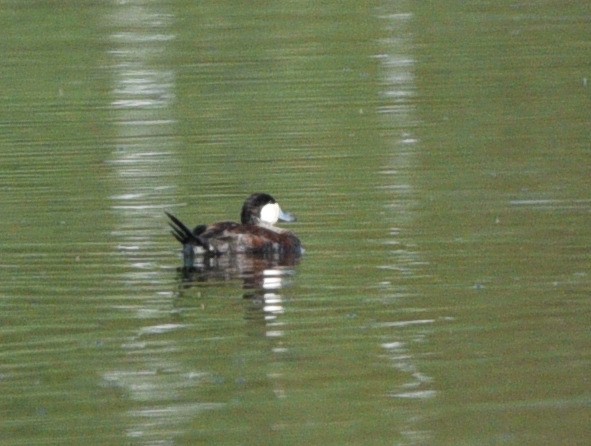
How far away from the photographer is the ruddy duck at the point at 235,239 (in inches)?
475

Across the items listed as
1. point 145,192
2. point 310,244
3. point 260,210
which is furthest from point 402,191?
point 145,192

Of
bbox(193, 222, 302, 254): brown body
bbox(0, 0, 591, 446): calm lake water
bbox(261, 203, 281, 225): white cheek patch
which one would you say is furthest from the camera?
bbox(261, 203, 281, 225): white cheek patch

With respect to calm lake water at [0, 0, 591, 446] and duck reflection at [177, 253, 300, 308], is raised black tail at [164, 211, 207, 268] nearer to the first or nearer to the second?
duck reflection at [177, 253, 300, 308]

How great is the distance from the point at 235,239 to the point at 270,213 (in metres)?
0.49

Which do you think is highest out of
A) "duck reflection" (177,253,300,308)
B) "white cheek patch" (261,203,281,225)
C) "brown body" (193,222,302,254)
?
"white cheek patch" (261,203,281,225)

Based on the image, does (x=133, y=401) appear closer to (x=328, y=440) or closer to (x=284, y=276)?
(x=328, y=440)

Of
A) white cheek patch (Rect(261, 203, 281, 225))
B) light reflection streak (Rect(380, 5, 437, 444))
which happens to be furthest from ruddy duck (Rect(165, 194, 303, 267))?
light reflection streak (Rect(380, 5, 437, 444))

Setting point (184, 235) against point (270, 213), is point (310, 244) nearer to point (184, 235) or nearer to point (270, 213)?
point (270, 213)

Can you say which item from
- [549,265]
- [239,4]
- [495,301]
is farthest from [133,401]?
[239,4]

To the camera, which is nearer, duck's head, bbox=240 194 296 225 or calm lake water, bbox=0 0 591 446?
calm lake water, bbox=0 0 591 446

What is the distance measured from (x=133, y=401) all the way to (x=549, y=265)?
3401mm

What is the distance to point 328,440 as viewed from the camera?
25.7 ft

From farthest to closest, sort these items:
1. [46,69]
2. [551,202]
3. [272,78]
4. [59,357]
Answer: [46,69] → [272,78] → [551,202] → [59,357]

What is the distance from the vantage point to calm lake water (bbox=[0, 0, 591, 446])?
845cm
